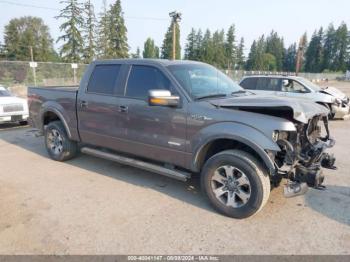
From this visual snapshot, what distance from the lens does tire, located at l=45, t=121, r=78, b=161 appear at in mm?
5684

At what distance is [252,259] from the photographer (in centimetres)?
282

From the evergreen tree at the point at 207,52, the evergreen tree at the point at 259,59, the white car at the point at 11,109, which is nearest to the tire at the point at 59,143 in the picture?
the white car at the point at 11,109

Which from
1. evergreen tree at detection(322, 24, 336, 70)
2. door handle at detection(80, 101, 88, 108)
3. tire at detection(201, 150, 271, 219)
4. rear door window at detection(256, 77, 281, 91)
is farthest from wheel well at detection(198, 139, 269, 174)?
evergreen tree at detection(322, 24, 336, 70)

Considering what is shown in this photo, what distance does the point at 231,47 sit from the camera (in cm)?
9019

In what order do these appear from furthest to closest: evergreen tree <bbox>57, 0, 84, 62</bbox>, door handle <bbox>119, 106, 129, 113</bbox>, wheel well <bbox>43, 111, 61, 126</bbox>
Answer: evergreen tree <bbox>57, 0, 84, 62</bbox>
wheel well <bbox>43, 111, 61, 126</bbox>
door handle <bbox>119, 106, 129, 113</bbox>

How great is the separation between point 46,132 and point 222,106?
4.00 m

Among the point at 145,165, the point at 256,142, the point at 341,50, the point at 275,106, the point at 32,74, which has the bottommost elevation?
the point at 145,165

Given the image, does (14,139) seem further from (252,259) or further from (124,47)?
(124,47)

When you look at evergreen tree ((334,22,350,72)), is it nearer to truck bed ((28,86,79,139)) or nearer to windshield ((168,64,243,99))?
windshield ((168,64,243,99))

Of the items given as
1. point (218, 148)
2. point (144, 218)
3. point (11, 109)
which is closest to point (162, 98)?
point (218, 148)

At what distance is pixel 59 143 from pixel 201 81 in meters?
3.27

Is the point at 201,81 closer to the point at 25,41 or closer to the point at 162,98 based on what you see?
the point at 162,98

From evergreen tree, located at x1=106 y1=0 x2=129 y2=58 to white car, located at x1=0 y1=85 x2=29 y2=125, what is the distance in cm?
3974

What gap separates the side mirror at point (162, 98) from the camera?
363 cm
